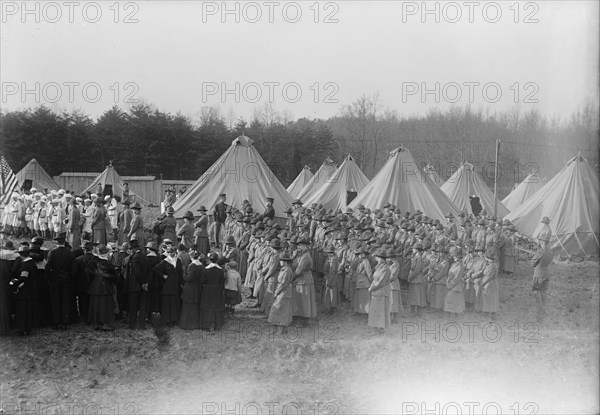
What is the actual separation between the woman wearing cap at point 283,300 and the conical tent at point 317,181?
16.0 m

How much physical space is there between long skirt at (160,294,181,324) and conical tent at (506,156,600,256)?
13131 mm

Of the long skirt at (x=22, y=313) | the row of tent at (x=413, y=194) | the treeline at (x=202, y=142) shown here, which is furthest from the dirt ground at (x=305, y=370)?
the treeline at (x=202, y=142)

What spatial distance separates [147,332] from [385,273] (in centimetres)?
452

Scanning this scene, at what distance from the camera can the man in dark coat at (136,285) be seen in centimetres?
1007

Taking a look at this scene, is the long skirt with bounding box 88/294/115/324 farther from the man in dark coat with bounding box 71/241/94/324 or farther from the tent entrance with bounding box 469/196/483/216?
the tent entrance with bounding box 469/196/483/216

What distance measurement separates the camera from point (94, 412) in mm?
8000

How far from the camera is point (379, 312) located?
10.6 meters

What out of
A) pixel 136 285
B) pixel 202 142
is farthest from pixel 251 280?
pixel 202 142

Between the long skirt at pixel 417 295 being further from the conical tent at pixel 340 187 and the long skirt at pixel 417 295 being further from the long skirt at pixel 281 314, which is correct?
the conical tent at pixel 340 187

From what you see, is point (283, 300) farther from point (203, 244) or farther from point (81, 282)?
point (203, 244)

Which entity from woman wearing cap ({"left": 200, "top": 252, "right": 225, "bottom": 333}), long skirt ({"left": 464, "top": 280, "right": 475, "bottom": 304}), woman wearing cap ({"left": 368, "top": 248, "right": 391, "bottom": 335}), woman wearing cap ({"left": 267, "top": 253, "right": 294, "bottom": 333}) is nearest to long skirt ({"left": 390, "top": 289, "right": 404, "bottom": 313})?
woman wearing cap ({"left": 368, "top": 248, "right": 391, "bottom": 335})

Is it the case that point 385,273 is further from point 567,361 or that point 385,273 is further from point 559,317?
point 559,317

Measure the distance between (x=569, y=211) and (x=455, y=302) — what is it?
371 inches

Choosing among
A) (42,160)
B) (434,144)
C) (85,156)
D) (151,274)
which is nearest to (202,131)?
(85,156)
